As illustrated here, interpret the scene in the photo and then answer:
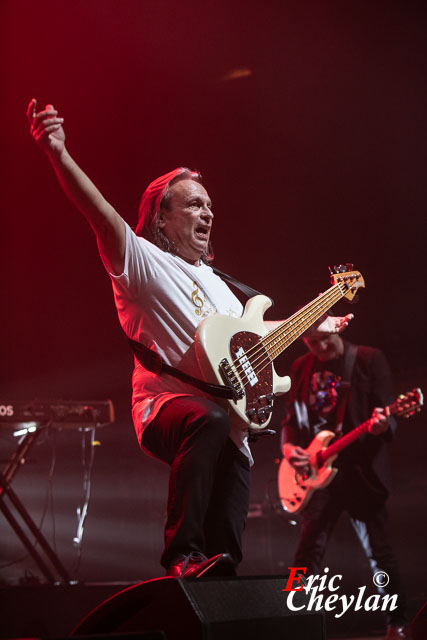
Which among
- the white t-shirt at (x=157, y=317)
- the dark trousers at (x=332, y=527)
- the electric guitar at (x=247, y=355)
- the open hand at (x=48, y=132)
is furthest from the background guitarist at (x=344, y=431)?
the open hand at (x=48, y=132)

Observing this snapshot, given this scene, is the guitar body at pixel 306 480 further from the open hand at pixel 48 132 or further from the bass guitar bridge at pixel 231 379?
the open hand at pixel 48 132

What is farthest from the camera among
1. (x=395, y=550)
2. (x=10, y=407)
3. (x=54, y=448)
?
(x=395, y=550)

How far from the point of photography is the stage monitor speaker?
1.74 metres

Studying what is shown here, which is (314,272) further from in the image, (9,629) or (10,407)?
(9,629)

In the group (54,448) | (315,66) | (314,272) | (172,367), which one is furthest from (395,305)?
(172,367)

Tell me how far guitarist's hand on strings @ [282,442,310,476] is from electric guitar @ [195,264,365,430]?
2.38 m

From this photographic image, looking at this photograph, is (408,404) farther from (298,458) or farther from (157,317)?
(157,317)

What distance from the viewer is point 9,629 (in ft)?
10.5

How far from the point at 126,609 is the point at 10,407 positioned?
7.71ft

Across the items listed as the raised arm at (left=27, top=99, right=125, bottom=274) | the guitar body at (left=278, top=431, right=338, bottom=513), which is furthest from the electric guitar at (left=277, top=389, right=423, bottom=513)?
the raised arm at (left=27, top=99, right=125, bottom=274)

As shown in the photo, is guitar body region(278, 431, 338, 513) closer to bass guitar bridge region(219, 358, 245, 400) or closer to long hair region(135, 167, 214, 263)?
long hair region(135, 167, 214, 263)

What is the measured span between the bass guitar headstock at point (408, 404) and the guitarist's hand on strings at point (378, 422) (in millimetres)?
75

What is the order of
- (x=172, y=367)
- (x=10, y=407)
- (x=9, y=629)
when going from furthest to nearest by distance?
(x=10, y=407), (x=9, y=629), (x=172, y=367)

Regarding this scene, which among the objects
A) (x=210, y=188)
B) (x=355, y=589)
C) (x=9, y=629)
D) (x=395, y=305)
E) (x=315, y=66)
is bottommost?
(x=355, y=589)
